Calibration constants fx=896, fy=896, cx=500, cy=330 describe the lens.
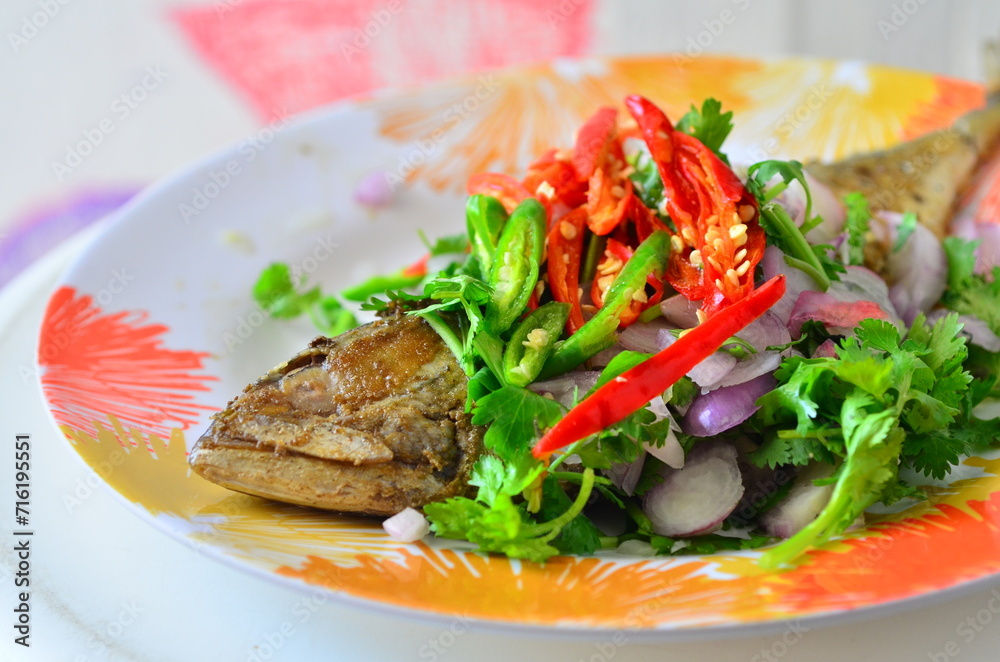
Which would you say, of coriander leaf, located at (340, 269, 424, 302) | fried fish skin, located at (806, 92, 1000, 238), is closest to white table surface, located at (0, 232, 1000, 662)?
coriander leaf, located at (340, 269, 424, 302)

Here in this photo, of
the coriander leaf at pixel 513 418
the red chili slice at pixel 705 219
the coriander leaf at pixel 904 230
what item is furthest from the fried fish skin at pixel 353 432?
the coriander leaf at pixel 904 230

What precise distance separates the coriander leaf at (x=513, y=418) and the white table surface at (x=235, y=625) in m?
0.40

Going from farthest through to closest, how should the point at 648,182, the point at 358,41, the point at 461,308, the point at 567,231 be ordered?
the point at 358,41
the point at 648,182
the point at 567,231
the point at 461,308

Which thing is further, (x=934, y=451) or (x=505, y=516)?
(x=934, y=451)

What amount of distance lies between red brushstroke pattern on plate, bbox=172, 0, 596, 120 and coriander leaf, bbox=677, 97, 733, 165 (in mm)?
3485

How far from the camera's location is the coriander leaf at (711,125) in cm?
242

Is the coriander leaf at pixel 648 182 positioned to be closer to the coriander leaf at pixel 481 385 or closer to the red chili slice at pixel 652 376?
the red chili slice at pixel 652 376

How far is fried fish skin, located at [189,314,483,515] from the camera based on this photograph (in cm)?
199

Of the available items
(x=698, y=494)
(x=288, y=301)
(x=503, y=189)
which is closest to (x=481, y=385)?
(x=698, y=494)

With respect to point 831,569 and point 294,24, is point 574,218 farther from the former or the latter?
point 294,24

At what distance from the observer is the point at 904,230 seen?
2812mm

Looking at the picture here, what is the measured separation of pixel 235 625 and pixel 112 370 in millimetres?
924

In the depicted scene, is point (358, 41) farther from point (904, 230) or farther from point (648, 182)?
point (904, 230)

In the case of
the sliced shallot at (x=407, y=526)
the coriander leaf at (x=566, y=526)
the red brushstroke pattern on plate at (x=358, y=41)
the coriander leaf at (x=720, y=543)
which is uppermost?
the red brushstroke pattern on plate at (x=358, y=41)
